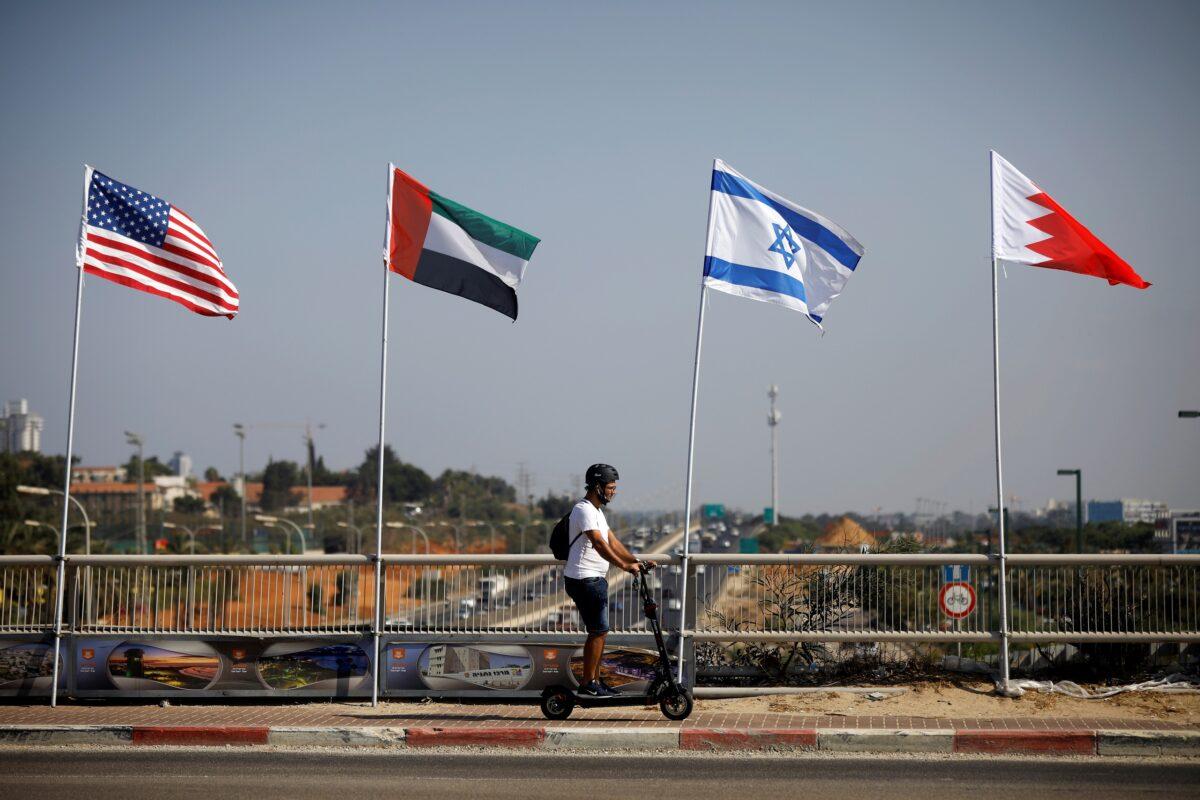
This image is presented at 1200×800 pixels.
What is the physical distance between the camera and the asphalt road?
745 centimetres

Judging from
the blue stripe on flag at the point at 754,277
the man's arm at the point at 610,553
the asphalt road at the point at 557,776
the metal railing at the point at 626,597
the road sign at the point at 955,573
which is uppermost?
the blue stripe on flag at the point at 754,277

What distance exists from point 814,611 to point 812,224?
365 centimetres

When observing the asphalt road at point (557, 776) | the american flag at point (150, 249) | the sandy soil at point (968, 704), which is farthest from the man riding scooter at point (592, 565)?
the american flag at point (150, 249)

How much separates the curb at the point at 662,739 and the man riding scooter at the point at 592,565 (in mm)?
557

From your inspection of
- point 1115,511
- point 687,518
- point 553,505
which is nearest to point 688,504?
point 687,518

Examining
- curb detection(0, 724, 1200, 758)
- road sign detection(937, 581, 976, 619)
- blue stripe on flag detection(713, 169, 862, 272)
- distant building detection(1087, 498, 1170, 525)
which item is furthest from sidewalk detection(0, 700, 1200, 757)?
distant building detection(1087, 498, 1170, 525)

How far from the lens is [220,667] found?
10.7 m

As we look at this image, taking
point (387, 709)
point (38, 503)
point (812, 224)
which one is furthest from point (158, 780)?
point (38, 503)

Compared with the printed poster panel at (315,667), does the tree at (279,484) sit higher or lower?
higher

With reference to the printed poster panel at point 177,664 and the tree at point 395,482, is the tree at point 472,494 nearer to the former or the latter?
the tree at point 395,482

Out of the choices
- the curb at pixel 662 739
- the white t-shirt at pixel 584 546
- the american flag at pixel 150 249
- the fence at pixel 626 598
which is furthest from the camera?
the american flag at pixel 150 249

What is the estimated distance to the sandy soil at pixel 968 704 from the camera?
376 inches

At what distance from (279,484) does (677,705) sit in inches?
6578

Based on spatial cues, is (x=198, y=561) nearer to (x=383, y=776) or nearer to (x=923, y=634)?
(x=383, y=776)
